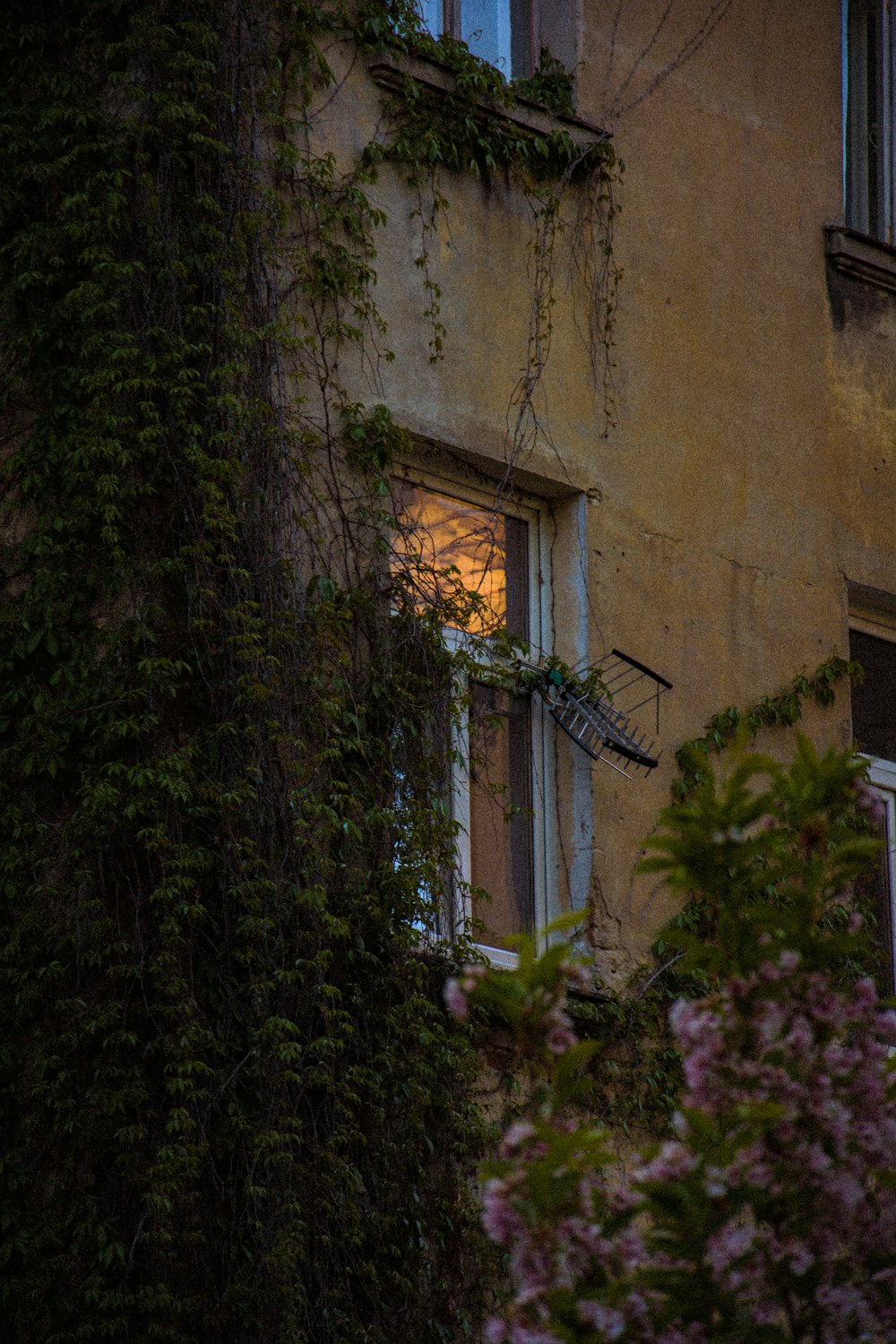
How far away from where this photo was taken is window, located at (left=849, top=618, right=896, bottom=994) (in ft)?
33.3

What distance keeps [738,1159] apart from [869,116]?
25.0 ft

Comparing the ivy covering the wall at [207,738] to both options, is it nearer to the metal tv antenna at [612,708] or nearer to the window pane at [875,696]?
the metal tv antenna at [612,708]

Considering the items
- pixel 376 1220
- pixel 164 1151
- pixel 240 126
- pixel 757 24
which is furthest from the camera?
pixel 757 24

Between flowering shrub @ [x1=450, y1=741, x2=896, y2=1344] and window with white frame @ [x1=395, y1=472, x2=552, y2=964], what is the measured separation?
3.46 metres

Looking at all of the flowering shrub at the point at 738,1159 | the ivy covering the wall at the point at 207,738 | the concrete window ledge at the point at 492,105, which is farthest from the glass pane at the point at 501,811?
the flowering shrub at the point at 738,1159

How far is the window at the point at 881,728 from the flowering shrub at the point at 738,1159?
208 inches

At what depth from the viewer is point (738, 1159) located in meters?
4.52

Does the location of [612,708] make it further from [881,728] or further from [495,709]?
[881,728]

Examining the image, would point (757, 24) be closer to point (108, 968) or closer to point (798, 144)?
point (798, 144)

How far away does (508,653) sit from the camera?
28.5 ft

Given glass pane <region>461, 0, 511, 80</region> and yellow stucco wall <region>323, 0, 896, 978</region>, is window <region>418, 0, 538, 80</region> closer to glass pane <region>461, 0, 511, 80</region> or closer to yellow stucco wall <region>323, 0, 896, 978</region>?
glass pane <region>461, 0, 511, 80</region>

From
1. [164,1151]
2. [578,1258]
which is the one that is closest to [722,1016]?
[578,1258]

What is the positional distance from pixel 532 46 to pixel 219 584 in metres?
3.16

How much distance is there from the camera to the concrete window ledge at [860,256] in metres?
10.3
